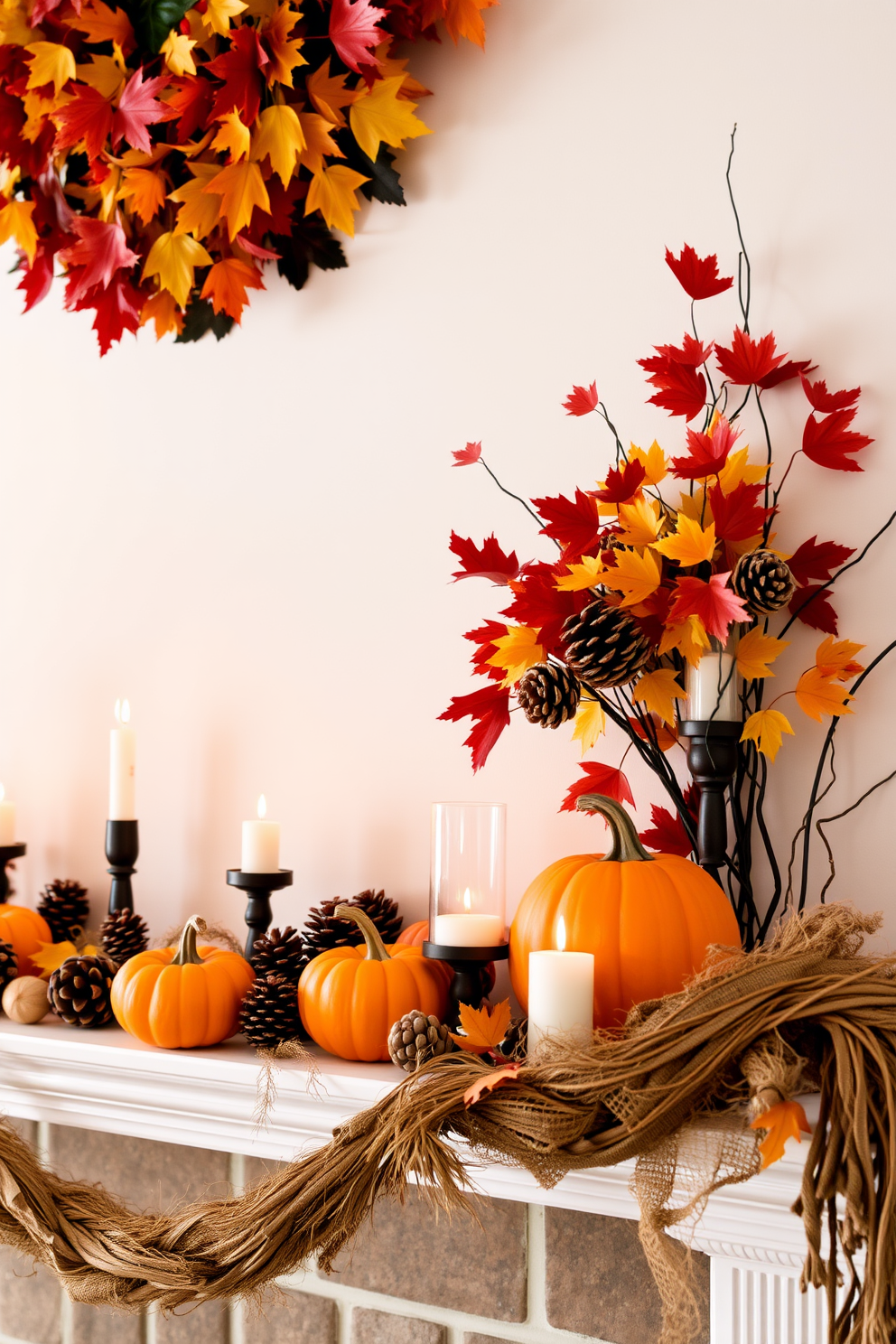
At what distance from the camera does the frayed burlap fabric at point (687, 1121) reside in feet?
2.03

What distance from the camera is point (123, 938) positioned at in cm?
110

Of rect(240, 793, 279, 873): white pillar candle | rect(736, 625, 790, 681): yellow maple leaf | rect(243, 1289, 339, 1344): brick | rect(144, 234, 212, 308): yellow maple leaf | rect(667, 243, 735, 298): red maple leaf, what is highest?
rect(144, 234, 212, 308): yellow maple leaf

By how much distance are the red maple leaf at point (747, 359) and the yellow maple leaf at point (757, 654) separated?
218 mm

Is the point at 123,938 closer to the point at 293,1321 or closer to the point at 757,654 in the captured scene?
the point at 293,1321

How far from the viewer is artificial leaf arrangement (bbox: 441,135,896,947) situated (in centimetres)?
83

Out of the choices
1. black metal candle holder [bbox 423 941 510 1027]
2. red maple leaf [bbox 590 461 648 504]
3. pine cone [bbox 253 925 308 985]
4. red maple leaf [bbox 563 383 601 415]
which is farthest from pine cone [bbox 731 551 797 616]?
pine cone [bbox 253 925 308 985]

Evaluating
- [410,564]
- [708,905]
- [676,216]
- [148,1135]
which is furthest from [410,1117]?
[676,216]

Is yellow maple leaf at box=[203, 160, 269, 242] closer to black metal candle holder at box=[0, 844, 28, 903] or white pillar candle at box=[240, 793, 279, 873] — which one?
white pillar candle at box=[240, 793, 279, 873]

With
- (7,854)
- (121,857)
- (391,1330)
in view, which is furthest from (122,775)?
(391,1330)

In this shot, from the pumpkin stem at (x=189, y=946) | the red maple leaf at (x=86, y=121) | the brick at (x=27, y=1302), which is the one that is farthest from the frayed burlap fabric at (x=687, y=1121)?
the red maple leaf at (x=86, y=121)

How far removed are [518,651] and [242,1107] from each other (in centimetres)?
45

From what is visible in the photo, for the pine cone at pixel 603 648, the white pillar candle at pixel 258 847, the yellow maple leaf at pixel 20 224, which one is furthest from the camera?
the yellow maple leaf at pixel 20 224

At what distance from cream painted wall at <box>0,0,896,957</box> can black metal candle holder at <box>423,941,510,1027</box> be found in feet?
0.51

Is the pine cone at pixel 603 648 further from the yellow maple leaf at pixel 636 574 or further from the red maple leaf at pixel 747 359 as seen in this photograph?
the red maple leaf at pixel 747 359
